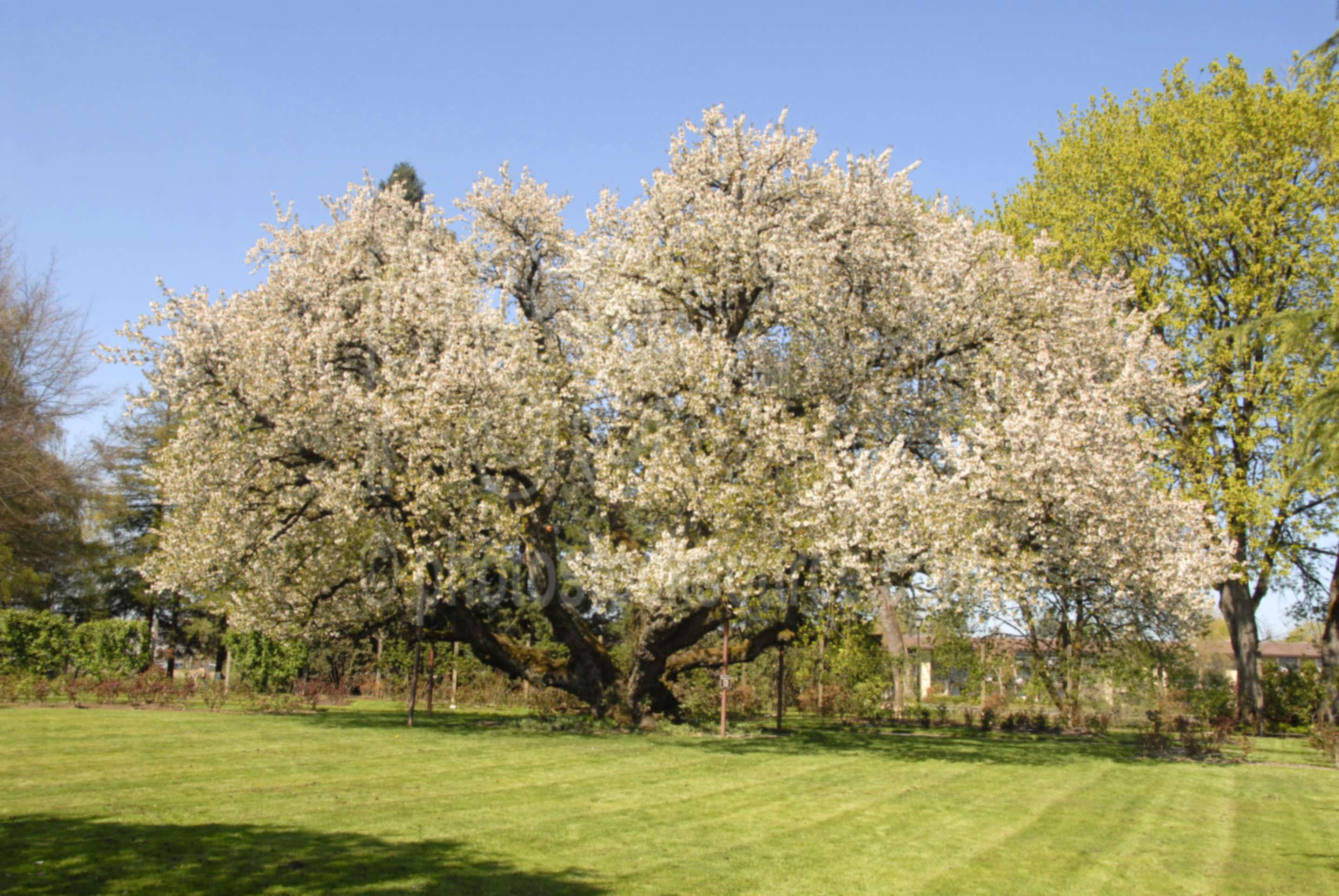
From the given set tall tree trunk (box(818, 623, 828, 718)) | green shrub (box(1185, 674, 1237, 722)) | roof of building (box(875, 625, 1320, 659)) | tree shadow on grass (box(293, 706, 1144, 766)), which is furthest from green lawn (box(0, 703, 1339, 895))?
tall tree trunk (box(818, 623, 828, 718))

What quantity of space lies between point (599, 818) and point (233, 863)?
399cm

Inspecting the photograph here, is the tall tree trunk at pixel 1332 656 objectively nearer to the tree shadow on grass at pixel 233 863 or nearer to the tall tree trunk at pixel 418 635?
the tall tree trunk at pixel 418 635

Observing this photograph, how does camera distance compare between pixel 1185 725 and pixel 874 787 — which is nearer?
pixel 874 787

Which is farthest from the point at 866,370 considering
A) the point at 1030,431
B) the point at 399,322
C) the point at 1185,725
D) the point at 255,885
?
the point at 255,885

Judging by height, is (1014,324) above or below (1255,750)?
above

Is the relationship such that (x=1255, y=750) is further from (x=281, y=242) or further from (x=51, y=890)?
(x=281, y=242)

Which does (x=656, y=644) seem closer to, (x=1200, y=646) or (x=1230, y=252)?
(x=1230, y=252)

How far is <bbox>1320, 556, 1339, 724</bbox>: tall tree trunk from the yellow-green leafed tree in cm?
133

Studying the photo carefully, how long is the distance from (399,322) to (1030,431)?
13.5 meters

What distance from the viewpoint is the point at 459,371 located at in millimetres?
18984

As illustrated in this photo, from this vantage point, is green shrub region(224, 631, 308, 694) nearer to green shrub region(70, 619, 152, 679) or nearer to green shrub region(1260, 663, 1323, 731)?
green shrub region(70, 619, 152, 679)

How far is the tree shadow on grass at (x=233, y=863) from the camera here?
6.68m

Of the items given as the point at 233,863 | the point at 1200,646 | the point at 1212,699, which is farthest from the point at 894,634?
the point at 1200,646

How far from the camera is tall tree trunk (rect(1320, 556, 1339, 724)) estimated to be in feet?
82.8
